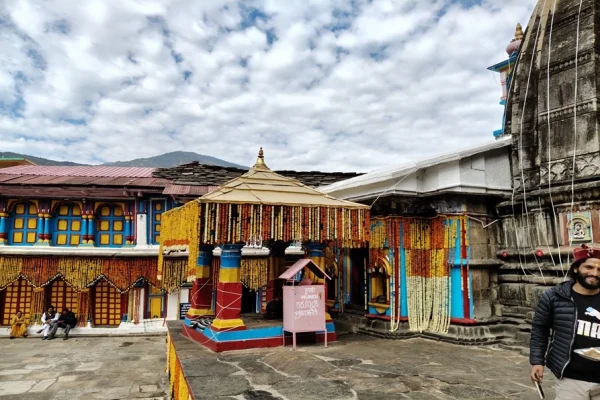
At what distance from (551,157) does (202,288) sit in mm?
9236

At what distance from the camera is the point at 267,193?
31.4 ft

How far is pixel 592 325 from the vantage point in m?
3.66

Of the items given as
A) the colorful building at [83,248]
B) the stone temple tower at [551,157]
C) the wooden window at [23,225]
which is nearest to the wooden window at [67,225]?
the colorful building at [83,248]

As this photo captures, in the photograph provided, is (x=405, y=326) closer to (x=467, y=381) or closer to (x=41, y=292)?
(x=467, y=381)

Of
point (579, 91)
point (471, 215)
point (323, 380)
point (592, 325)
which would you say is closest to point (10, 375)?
point (323, 380)

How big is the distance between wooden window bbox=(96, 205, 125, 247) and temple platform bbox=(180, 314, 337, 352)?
11.3 metres

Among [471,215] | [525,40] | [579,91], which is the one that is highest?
[525,40]

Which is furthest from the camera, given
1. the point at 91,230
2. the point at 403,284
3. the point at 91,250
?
the point at 91,230

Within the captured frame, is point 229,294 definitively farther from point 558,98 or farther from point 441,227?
point 558,98

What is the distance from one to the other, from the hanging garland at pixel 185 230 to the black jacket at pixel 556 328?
235 inches

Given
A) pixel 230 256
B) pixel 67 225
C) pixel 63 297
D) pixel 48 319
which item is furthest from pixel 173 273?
pixel 230 256

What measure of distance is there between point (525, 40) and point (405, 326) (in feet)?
26.2

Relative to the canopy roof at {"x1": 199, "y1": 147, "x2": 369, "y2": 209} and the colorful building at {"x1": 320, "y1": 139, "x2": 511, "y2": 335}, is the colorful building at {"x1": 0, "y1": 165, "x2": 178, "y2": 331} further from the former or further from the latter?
the colorful building at {"x1": 320, "y1": 139, "x2": 511, "y2": 335}

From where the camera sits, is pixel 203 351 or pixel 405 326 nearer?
pixel 203 351
